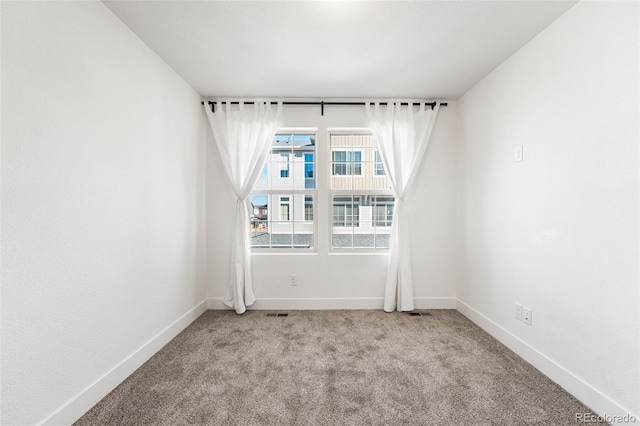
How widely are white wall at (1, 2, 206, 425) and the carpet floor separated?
31cm

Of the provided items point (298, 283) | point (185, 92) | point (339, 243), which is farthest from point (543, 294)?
point (185, 92)

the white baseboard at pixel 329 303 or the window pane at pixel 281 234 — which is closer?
the white baseboard at pixel 329 303

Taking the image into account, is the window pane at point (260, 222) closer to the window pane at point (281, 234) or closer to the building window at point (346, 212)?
the window pane at point (281, 234)

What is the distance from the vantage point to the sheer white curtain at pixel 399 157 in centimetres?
324

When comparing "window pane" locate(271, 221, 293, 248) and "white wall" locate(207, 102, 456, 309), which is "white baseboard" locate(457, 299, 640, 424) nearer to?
"white wall" locate(207, 102, 456, 309)

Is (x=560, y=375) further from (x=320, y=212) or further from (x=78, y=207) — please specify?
(x=78, y=207)

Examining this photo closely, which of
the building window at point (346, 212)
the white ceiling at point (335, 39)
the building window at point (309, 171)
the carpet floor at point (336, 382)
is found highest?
the white ceiling at point (335, 39)

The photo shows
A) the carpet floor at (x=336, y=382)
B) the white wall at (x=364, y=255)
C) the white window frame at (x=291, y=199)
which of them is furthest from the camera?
the white window frame at (x=291, y=199)

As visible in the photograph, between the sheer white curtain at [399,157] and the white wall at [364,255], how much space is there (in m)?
0.14

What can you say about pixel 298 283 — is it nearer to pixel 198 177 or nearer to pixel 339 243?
pixel 339 243

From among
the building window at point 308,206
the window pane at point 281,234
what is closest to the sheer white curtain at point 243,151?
the window pane at point 281,234

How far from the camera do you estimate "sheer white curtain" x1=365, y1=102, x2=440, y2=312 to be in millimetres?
3242

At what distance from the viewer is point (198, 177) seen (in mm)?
3172

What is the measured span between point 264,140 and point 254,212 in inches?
35.7
